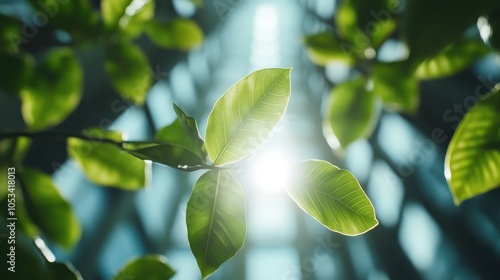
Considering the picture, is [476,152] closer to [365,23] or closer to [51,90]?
[365,23]

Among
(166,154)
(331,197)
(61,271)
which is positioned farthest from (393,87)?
(61,271)

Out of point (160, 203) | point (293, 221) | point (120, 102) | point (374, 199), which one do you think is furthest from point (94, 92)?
point (374, 199)

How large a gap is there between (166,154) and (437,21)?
9.4 inches

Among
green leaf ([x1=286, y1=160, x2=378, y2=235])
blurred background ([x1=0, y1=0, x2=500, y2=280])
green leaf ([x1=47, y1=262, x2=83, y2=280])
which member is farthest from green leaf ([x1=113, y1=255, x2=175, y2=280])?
blurred background ([x1=0, y1=0, x2=500, y2=280])

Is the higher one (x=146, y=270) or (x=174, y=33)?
(x=174, y=33)

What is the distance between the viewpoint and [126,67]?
69 cm

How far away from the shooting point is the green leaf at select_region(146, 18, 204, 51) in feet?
2.44

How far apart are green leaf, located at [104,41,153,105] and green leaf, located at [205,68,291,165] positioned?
0.32m

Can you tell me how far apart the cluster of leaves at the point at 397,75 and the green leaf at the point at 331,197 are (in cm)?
12

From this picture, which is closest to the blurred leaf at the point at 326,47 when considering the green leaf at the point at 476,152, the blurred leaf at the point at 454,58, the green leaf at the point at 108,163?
the blurred leaf at the point at 454,58

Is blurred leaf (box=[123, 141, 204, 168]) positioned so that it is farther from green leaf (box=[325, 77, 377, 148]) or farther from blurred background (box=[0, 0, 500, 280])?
blurred background (box=[0, 0, 500, 280])

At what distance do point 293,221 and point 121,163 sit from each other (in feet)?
6.21

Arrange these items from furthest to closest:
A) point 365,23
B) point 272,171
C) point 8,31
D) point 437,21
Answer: point 8,31, point 365,23, point 272,171, point 437,21

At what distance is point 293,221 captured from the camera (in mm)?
2439
